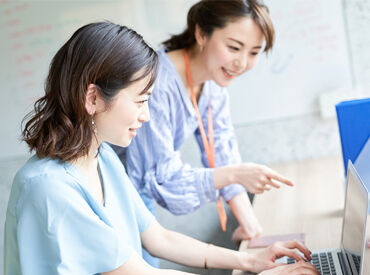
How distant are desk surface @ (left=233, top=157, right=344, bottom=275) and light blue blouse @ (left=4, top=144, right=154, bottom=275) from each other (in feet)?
1.30

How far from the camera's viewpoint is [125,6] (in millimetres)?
2748

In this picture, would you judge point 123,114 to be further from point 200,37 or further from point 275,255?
point 200,37

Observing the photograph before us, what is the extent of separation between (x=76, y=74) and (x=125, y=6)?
1776mm

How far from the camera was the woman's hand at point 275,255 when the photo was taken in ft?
4.16

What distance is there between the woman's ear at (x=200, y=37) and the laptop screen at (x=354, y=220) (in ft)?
2.19

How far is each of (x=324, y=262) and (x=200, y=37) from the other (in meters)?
0.76

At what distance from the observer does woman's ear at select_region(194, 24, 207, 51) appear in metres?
1.63

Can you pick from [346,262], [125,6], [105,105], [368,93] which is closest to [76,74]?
[105,105]

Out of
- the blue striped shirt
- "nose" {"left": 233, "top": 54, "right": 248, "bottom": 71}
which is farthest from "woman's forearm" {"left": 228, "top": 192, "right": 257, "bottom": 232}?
"nose" {"left": 233, "top": 54, "right": 248, "bottom": 71}

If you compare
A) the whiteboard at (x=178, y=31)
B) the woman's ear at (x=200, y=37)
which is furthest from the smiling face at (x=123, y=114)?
the whiteboard at (x=178, y=31)

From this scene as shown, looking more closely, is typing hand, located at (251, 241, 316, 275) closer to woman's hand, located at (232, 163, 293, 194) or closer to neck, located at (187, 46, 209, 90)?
woman's hand, located at (232, 163, 293, 194)

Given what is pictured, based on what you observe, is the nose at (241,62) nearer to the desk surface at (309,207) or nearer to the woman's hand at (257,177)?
the woman's hand at (257,177)

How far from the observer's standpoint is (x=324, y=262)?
1.25 m

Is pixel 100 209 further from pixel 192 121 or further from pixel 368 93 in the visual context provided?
pixel 368 93
